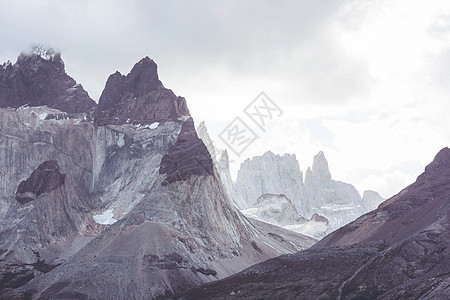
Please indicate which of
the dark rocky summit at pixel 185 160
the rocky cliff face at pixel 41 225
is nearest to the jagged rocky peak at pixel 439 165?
the dark rocky summit at pixel 185 160

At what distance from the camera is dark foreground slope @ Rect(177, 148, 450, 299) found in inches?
3804

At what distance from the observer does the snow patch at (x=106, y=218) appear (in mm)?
185688

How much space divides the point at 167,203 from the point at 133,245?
82.9 feet

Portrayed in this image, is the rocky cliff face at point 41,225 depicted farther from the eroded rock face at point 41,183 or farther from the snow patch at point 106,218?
the snow patch at point 106,218

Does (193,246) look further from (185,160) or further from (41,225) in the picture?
(41,225)

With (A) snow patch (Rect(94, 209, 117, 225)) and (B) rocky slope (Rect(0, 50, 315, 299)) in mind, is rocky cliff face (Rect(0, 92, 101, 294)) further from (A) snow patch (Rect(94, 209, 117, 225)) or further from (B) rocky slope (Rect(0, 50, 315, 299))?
(A) snow patch (Rect(94, 209, 117, 225))

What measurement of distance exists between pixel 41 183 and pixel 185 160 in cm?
4426

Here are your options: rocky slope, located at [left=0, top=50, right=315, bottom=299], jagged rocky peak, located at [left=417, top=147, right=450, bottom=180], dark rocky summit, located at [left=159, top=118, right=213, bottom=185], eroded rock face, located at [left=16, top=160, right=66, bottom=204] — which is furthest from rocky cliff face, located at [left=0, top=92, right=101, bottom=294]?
jagged rocky peak, located at [left=417, top=147, right=450, bottom=180]

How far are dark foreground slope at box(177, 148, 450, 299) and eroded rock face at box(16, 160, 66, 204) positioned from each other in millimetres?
79430

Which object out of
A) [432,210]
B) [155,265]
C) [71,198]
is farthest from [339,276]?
[71,198]

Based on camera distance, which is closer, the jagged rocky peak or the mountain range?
the mountain range

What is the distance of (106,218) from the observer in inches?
7392

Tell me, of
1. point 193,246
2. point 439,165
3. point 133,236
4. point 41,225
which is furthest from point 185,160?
point 439,165

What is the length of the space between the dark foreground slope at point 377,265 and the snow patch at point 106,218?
237 feet
